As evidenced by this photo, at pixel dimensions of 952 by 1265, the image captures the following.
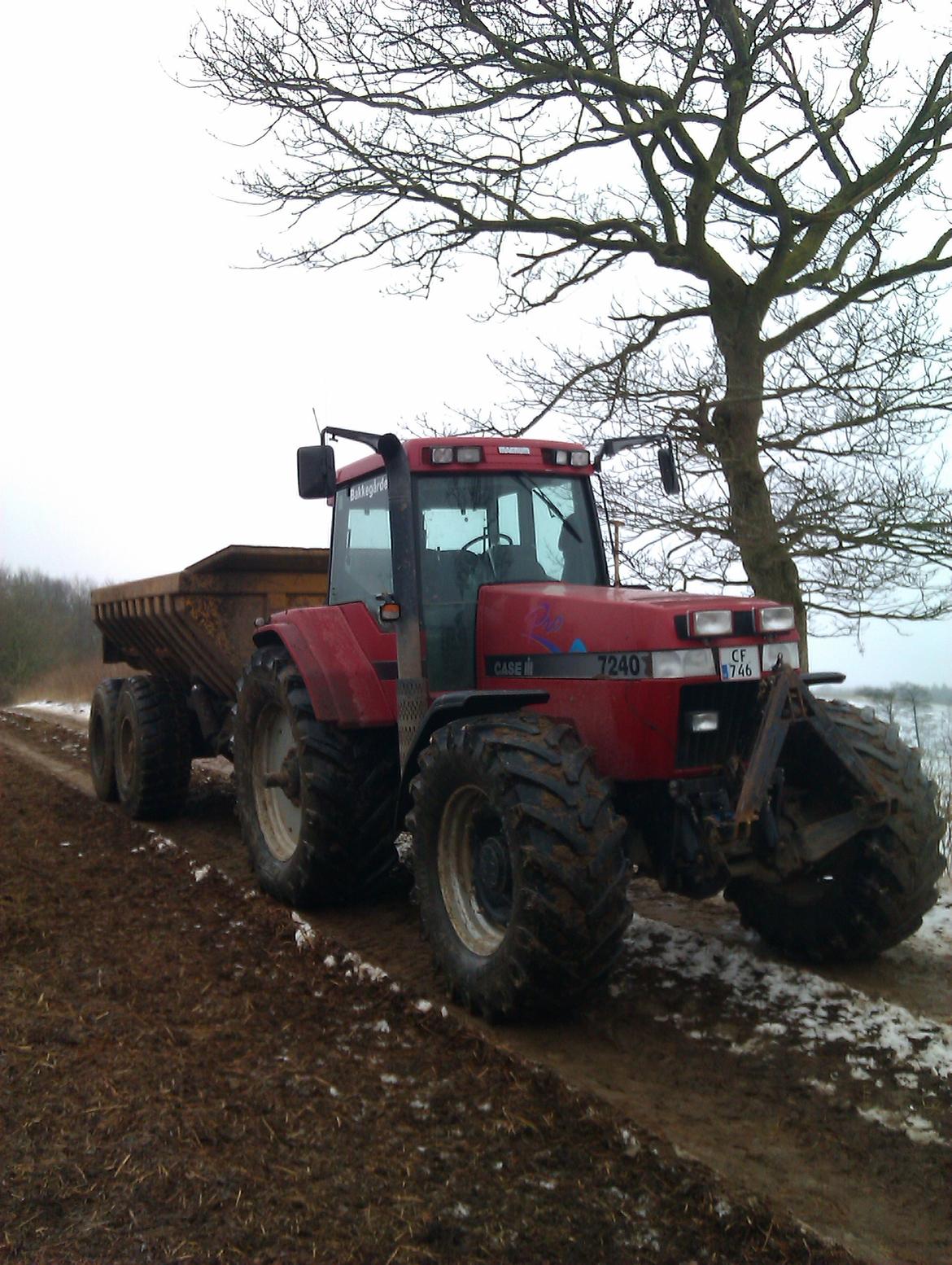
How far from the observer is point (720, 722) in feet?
14.7

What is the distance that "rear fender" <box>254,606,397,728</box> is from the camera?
5402 millimetres

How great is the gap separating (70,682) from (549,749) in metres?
24.1

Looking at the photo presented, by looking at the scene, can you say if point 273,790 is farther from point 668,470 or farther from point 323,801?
point 668,470

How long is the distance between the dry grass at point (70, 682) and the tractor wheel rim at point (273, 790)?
48.0 ft

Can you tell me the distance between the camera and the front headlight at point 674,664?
425cm

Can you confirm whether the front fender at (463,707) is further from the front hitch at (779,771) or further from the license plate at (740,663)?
the front hitch at (779,771)

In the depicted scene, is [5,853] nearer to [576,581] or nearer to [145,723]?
[145,723]

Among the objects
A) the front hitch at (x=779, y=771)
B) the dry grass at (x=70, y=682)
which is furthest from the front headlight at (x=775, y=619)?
the dry grass at (x=70, y=682)

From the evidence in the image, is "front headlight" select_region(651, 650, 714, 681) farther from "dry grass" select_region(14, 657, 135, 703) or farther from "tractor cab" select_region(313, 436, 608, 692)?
"dry grass" select_region(14, 657, 135, 703)

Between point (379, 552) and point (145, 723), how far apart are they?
3468 millimetres

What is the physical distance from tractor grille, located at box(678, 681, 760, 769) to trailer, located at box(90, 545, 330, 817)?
3072mm

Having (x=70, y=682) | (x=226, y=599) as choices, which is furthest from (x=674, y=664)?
(x=70, y=682)

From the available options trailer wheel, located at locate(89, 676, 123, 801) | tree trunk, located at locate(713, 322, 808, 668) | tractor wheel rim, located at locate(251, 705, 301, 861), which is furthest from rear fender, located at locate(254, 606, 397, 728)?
trailer wheel, located at locate(89, 676, 123, 801)

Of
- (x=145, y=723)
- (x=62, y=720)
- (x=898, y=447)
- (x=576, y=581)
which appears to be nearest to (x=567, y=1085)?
(x=576, y=581)
